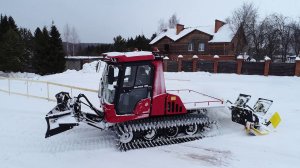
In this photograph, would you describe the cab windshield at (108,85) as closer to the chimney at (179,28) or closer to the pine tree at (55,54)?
the pine tree at (55,54)

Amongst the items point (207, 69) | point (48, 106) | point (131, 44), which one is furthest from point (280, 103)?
point (131, 44)

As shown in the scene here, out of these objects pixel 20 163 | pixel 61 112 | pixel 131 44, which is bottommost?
pixel 20 163

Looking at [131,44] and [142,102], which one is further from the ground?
[131,44]

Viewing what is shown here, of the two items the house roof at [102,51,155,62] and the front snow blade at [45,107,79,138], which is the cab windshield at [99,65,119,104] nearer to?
the house roof at [102,51,155,62]

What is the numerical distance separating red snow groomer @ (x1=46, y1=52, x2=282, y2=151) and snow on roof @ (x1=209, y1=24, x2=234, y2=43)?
95.9 ft

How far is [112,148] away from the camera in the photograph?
23.6ft

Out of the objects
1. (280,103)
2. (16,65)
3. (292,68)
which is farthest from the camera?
(16,65)

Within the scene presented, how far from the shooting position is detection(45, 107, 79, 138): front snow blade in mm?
6926

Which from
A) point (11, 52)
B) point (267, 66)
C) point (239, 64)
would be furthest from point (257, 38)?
point (11, 52)

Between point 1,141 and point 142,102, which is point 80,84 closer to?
point 1,141

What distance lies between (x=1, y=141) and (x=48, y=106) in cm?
455

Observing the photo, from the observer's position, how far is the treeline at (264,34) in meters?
35.5

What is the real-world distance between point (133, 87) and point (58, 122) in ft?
6.81

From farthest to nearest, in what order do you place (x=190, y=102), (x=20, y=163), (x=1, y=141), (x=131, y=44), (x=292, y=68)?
(x=131, y=44), (x=292, y=68), (x=190, y=102), (x=1, y=141), (x=20, y=163)
